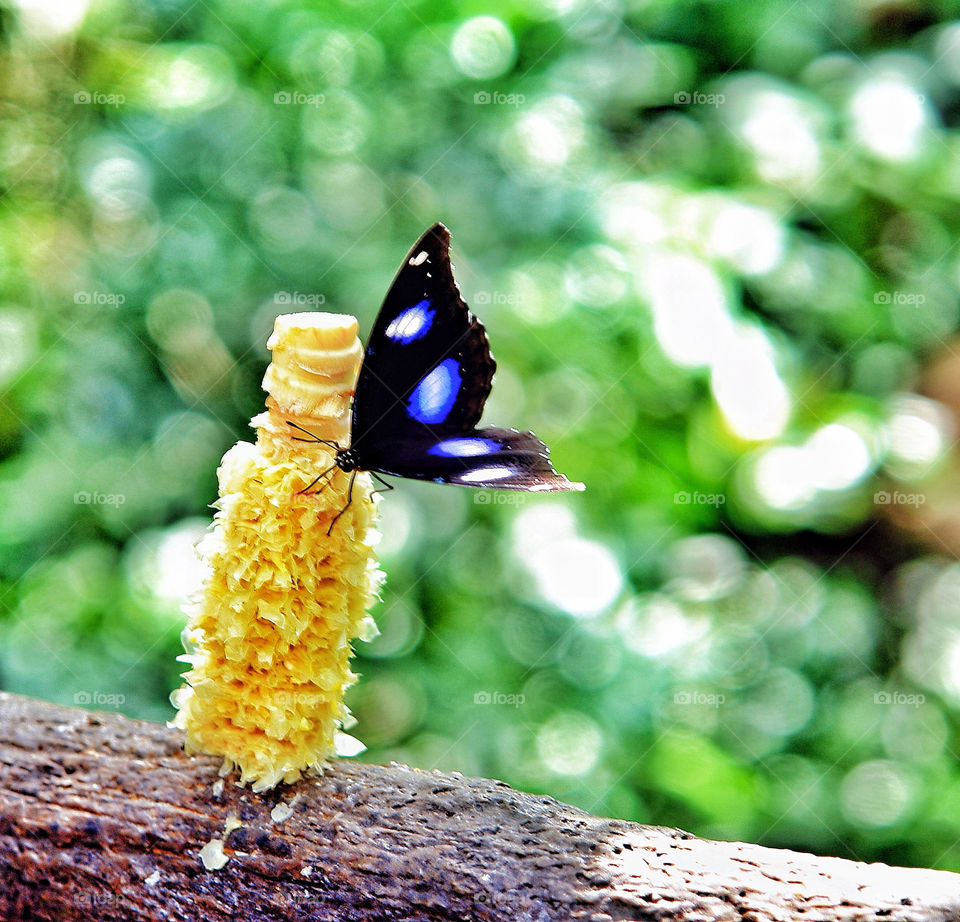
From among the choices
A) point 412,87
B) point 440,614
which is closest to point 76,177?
point 412,87

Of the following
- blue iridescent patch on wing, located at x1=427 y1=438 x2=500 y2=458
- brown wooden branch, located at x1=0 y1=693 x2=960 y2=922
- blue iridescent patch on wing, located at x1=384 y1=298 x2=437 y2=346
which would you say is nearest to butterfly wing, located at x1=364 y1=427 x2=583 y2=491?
blue iridescent patch on wing, located at x1=427 y1=438 x2=500 y2=458

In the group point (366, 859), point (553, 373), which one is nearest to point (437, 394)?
point (366, 859)

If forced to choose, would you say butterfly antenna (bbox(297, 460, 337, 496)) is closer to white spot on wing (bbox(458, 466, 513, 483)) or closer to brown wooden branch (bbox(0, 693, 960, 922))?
white spot on wing (bbox(458, 466, 513, 483))

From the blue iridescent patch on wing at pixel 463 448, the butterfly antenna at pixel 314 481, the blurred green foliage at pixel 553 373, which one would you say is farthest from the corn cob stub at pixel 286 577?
the blurred green foliage at pixel 553 373

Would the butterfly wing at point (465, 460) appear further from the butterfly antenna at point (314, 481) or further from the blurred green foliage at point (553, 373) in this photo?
the blurred green foliage at point (553, 373)

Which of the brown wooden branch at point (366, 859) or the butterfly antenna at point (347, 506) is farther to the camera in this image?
the butterfly antenna at point (347, 506)

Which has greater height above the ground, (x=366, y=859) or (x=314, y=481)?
(x=314, y=481)

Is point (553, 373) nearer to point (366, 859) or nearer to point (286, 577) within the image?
point (286, 577)
